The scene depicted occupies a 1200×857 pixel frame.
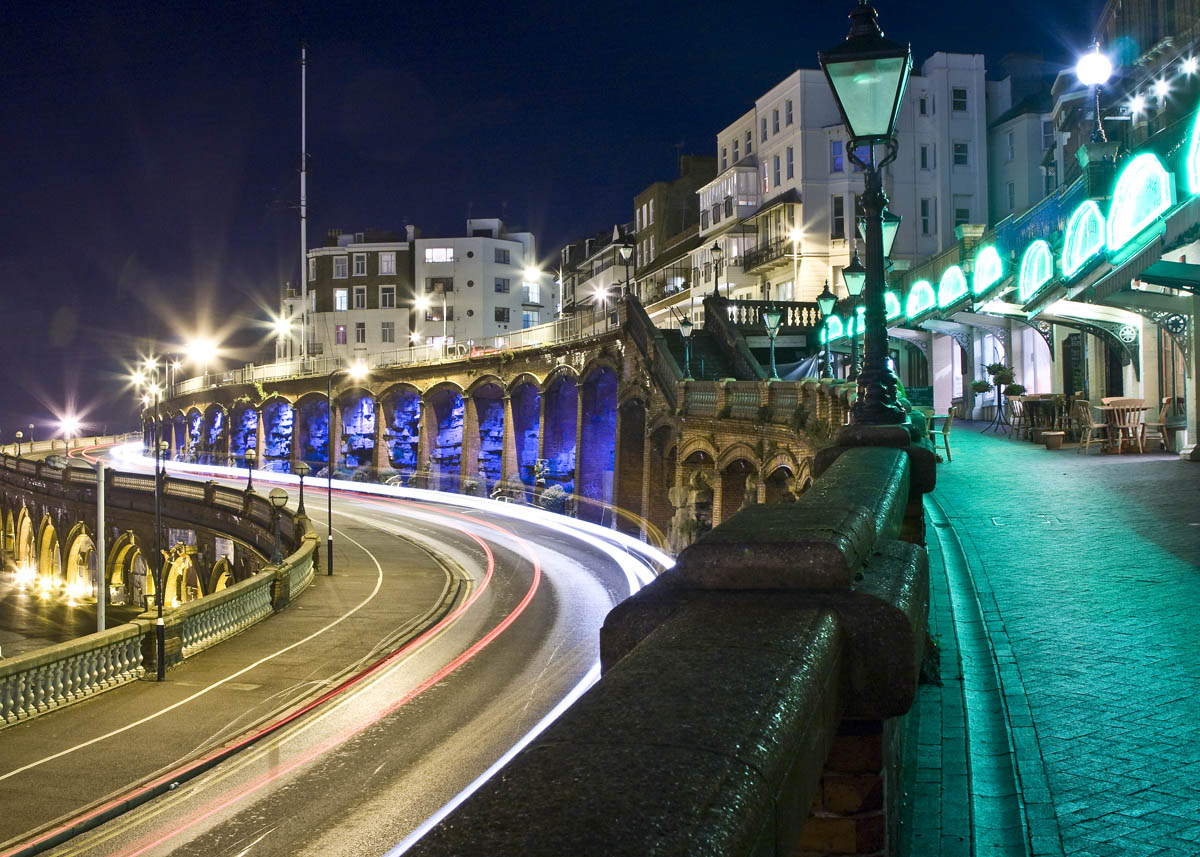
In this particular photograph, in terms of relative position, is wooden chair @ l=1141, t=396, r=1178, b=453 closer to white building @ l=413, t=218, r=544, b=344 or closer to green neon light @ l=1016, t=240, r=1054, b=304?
green neon light @ l=1016, t=240, r=1054, b=304

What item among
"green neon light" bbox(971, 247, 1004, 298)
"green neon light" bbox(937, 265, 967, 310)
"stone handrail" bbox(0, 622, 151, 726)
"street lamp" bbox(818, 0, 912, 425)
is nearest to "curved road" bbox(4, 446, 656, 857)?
"stone handrail" bbox(0, 622, 151, 726)

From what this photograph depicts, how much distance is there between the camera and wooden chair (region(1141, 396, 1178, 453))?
22344mm

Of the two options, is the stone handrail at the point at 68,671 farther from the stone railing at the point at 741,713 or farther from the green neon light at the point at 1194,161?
the green neon light at the point at 1194,161

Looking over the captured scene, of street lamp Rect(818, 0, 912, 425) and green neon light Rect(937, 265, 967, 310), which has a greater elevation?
green neon light Rect(937, 265, 967, 310)

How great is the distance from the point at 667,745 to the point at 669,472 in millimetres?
36650

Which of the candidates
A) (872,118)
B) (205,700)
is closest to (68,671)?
(205,700)

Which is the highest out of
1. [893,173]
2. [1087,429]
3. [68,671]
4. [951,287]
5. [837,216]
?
[893,173]

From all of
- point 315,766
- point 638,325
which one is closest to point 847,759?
point 315,766

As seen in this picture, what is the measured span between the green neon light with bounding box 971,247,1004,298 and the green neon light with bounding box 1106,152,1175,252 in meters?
10.4

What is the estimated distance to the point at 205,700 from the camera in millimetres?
19328

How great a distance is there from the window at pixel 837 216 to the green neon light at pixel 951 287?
2240 centimetres

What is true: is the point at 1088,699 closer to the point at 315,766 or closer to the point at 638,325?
the point at 315,766

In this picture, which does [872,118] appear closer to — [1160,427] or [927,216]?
[1160,427]

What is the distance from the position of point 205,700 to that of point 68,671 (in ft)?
7.78
